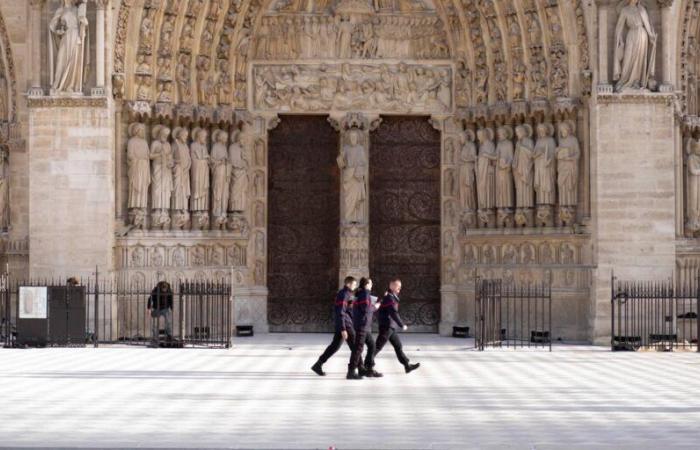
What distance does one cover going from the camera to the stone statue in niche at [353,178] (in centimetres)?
2812

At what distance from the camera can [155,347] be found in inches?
953

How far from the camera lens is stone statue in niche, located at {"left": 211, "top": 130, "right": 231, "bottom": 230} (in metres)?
27.5

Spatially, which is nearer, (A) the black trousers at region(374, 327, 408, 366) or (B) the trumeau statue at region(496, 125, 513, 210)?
(A) the black trousers at region(374, 327, 408, 366)

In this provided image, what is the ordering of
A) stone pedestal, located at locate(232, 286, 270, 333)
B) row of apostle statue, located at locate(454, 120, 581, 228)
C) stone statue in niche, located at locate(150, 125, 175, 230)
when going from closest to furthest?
row of apostle statue, located at locate(454, 120, 581, 228) < stone statue in niche, located at locate(150, 125, 175, 230) < stone pedestal, located at locate(232, 286, 270, 333)

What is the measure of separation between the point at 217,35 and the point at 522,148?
21.3 ft

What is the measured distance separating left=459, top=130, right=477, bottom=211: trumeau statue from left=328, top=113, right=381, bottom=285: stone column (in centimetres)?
199

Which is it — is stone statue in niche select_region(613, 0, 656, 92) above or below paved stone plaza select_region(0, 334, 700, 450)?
above

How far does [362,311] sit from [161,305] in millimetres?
6582

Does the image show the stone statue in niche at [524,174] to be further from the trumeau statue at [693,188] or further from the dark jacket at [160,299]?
the dark jacket at [160,299]

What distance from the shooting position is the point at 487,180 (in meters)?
27.2

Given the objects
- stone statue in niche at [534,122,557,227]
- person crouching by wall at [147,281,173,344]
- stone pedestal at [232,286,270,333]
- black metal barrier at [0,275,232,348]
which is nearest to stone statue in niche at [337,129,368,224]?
stone pedestal at [232,286,270,333]

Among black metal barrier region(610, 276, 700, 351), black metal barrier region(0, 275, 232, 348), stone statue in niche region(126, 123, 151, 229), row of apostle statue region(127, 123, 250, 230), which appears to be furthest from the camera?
row of apostle statue region(127, 123, 250, 230)

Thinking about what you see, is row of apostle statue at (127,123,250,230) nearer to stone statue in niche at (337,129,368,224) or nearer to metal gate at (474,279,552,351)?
stone statue in niche at (337,129,368,224)

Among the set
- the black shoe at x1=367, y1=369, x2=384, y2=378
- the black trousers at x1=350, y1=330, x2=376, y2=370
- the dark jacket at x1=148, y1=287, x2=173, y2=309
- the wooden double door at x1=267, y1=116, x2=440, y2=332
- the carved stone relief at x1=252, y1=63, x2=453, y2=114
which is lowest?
the black shoe at x1=367, y1=369, x2=384, y2=378
